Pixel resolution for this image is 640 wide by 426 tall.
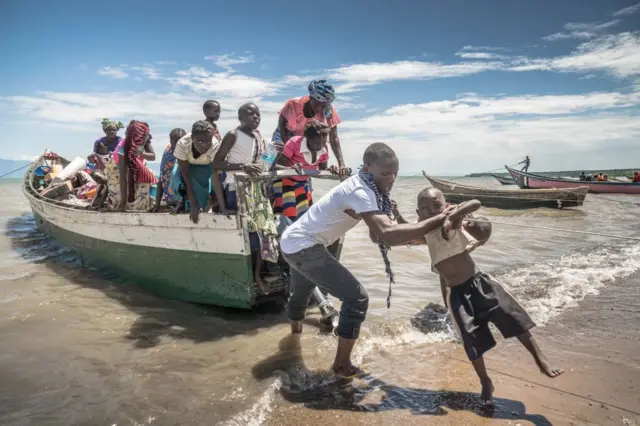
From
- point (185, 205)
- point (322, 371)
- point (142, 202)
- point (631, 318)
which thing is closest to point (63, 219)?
point (142, 202)

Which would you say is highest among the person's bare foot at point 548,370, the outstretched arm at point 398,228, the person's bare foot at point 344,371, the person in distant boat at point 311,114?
the person in distant boat at point 311,114

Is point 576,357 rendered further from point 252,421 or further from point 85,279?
point 85,279

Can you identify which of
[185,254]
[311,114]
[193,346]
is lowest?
[193,346]

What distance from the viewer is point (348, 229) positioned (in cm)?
303

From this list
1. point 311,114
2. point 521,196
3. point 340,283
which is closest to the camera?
point 340,283

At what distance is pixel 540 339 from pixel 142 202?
504cm

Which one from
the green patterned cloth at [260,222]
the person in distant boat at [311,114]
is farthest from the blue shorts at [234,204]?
the person in distant boat at [311,114]

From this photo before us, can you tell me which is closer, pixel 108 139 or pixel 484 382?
pixel 484 382

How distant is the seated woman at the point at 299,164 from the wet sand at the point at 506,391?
1.89 metres

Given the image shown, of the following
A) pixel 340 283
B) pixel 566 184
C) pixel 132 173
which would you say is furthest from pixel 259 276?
pixel 566 184

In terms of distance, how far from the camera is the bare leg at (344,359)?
3223mm

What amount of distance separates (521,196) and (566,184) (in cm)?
683

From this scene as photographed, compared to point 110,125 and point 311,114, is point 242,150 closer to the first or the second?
point 311,114

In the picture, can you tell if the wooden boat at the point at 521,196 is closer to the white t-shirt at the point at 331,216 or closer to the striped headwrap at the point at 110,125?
the striped headwrap at the point at 110,125
